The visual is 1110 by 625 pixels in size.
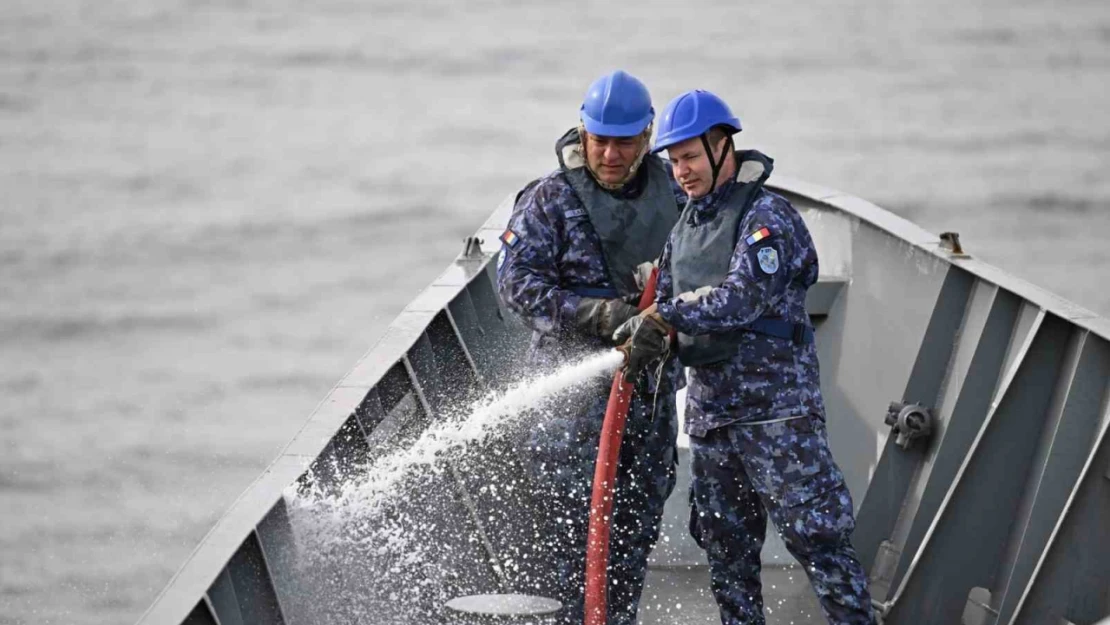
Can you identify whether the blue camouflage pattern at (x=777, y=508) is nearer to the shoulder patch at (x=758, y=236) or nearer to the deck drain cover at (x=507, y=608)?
the shoulder patch at (x=758, y=236)

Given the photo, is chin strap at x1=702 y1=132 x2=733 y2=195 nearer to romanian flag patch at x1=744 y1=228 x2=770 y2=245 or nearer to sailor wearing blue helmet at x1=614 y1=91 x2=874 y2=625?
sailor wearing blue helmet at x1=614 y1=91 x2=874 y2=625

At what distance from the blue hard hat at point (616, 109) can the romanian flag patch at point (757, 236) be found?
0.62 metres

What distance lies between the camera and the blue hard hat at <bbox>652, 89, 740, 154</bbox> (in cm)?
481

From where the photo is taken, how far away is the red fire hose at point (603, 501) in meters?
4.95

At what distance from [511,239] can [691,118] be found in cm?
85

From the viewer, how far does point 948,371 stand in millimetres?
6586

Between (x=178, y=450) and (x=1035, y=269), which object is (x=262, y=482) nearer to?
(x=178, y=450)

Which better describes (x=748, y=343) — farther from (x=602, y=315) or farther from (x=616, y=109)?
(x=616, y=109)

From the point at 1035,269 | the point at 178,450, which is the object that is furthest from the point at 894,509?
the point at 1035,269

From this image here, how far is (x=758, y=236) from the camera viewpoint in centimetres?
479

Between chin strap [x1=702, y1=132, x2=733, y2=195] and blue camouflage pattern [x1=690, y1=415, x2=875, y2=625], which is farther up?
chin strap [x1=702, y1=132, x2=733, y2=195]

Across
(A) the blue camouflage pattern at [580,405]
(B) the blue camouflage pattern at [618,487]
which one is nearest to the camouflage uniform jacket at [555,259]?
(A) the blue camouflage pattern at [580,405]

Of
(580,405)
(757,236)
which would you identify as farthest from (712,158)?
(580,405)

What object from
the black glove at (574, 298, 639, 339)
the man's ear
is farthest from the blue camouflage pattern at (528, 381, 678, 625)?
the man's ear
